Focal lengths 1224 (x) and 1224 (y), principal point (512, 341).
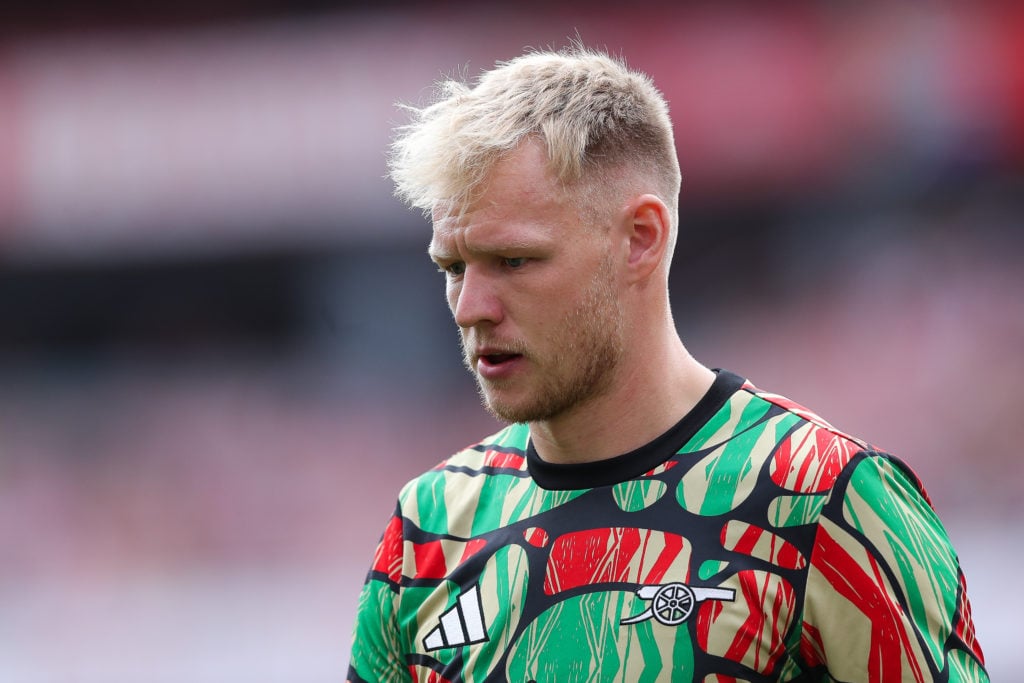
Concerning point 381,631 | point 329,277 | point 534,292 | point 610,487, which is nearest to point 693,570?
point 610,487

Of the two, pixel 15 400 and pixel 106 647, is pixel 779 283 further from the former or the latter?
pixel 15 400

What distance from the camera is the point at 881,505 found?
1.86 meters

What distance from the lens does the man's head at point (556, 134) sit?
2084 mm

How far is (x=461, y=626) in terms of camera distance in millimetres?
2160

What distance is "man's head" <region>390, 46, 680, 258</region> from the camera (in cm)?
208

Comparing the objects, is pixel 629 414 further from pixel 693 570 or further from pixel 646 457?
pixel 693 570

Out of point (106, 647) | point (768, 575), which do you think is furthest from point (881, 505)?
point (106, 647)

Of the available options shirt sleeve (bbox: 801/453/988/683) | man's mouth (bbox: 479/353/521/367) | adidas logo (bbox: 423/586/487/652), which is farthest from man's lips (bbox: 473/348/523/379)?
shirt sleeve (bbox: 801/453/988/683)

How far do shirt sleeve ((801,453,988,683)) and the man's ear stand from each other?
504 mm

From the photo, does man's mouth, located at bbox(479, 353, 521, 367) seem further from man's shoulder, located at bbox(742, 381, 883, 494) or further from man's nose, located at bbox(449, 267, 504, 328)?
man's shoulder, located at bbox(742, 381, 883, 494)

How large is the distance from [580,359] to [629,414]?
136 millimetres

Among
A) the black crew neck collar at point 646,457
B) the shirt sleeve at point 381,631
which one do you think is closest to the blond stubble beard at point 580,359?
the black crew neck collar at point 646,457

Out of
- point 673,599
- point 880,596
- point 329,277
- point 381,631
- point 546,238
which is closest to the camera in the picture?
point 880,596

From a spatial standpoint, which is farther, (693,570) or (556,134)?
(556,134)
